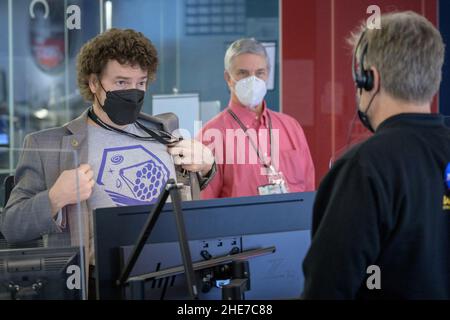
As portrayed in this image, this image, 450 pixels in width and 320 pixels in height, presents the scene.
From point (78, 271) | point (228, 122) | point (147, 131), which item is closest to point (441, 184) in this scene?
point (78, 271)

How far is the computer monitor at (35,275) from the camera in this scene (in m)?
1.62

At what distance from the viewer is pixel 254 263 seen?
5.61 feet

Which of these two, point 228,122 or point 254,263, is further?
point 228,122

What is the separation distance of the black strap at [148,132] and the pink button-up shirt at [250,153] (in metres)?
0.88

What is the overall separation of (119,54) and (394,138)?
1.27 meters

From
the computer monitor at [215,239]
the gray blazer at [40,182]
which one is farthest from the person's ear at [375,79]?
the gray blazer at [40,182]

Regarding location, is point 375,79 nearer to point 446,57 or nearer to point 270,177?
point 270,177

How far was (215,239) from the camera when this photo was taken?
1.69 meters

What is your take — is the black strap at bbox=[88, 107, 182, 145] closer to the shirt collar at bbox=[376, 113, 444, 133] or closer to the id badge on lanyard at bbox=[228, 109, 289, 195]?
the id badge on lanyard at bbox=[228, 109, 289, 195]

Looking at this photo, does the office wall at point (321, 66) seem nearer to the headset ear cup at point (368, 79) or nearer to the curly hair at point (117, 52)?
the curly hair at point (117, 52)

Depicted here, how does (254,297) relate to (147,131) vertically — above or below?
below

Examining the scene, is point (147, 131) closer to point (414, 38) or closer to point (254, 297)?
point (254, 297)

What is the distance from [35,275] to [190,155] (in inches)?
34.8

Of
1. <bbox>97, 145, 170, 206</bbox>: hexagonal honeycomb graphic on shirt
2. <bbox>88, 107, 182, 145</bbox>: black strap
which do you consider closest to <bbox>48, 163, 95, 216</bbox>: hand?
<bbox>97, 145, 170, 206</bbox>: hexagonal honeycomb graphic on shirt
